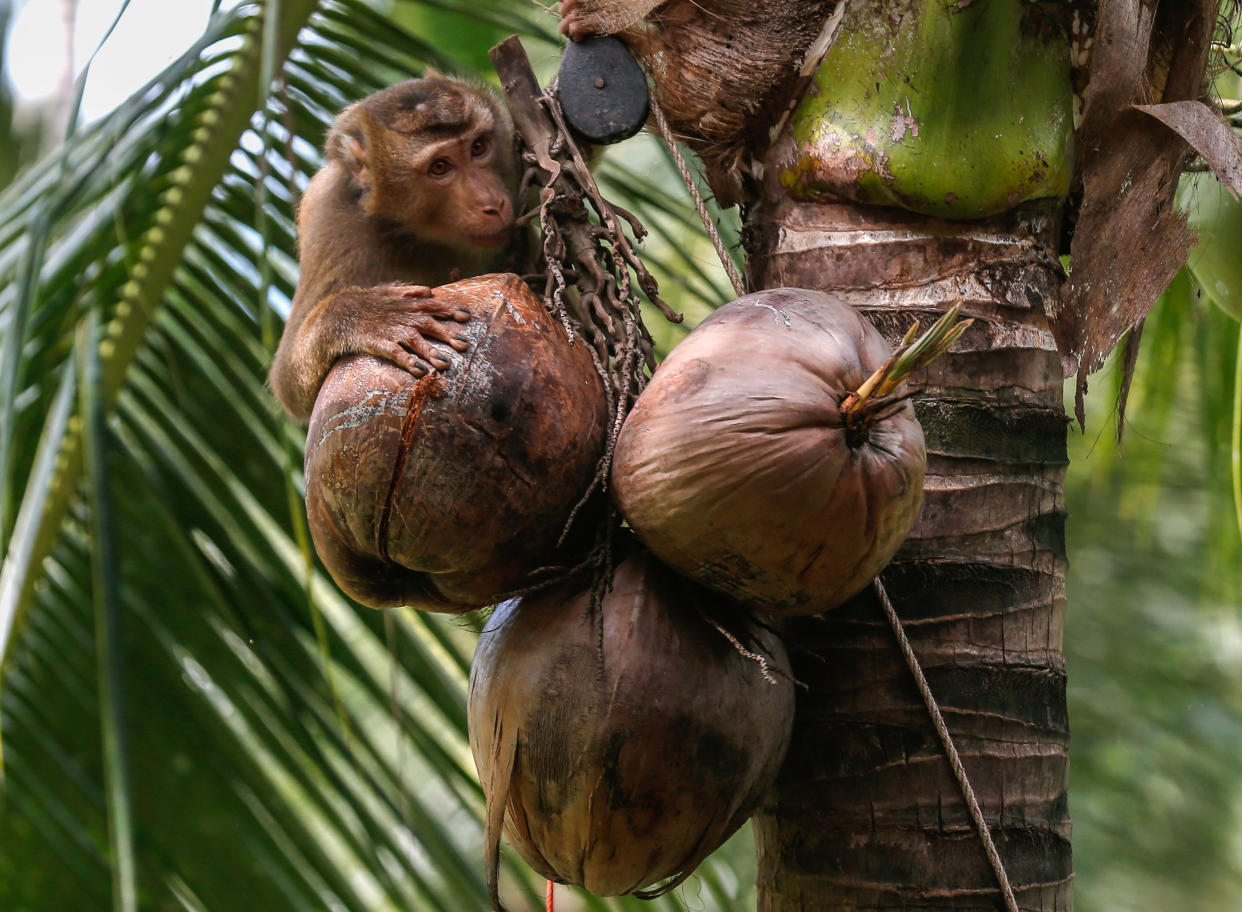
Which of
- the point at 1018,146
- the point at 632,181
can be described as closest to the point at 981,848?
the point at 1018,146

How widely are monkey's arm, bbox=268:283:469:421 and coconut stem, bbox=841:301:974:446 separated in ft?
1.61

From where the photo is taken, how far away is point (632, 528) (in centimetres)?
141

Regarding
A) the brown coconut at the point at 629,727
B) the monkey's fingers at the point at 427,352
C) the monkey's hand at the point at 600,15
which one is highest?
the monkey's hand at the point at 600,15

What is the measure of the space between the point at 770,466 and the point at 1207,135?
97 centimetres

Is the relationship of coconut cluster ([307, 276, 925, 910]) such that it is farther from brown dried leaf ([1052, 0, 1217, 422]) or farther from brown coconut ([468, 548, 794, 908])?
brown dried leaf ([1052, 0, 1217, 422])

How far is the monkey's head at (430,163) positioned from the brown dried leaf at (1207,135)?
5.08 ft

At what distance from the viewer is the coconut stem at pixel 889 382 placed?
1.20 m

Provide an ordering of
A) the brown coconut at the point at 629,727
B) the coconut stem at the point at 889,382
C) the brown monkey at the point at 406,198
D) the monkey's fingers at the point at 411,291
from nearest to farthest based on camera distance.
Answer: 1. the coconut stem at the point at 889,382
2. the brown coconut at the point at 629,727
3. the monkey's fingers at the point at 411,291
4. the brown monkey at the point at 406,198

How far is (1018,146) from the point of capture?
5.58 feet

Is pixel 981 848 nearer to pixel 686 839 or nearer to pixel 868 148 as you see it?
pixel 686 839

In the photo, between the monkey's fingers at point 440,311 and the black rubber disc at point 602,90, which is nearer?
the monkey's fingers at point 440,311

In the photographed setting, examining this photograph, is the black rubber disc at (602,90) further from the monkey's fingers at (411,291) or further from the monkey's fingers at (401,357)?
the monkey's fingers at (401,357)

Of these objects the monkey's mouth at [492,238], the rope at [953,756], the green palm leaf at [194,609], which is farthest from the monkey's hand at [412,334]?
the monkey's mouth at [492,238]

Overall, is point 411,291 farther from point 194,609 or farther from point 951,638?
point 951,638
